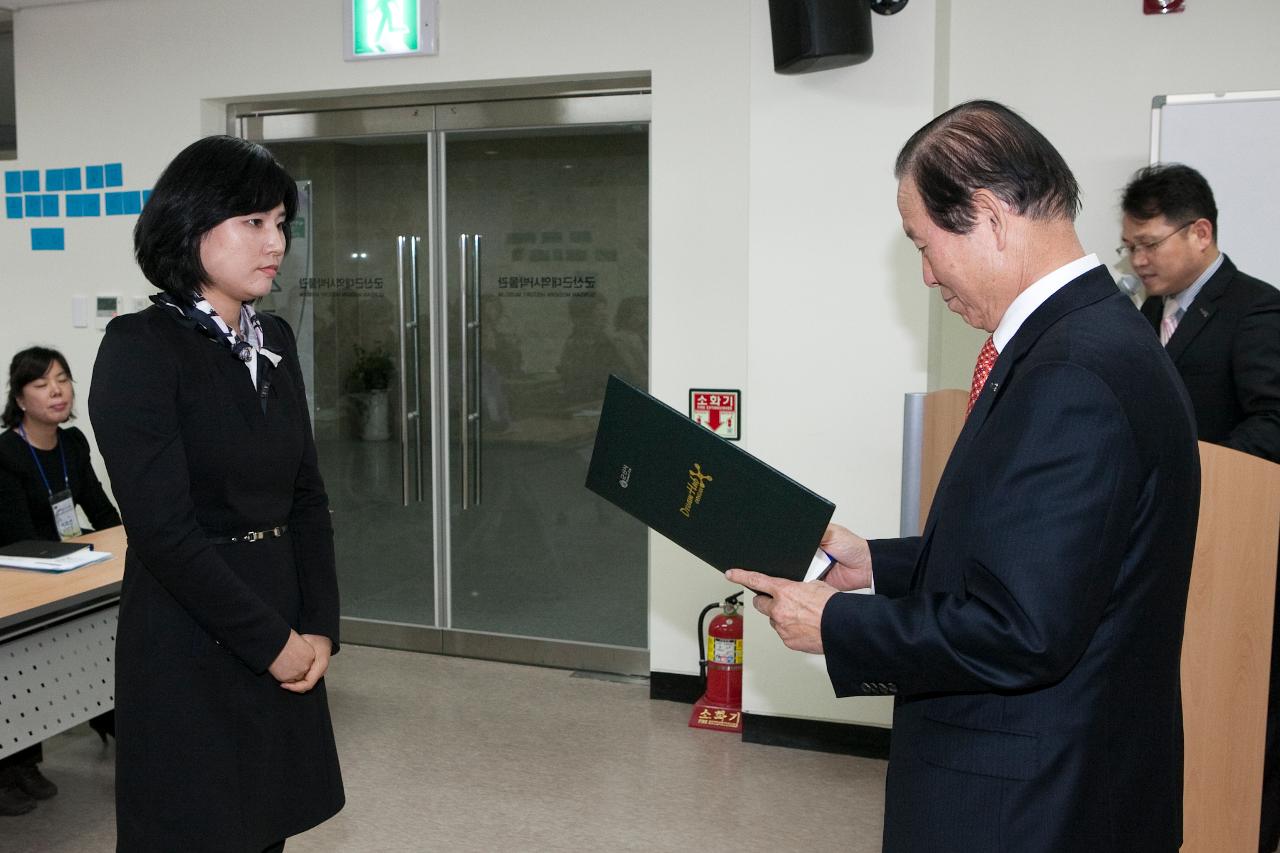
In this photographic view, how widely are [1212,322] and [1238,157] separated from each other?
0.89 meters

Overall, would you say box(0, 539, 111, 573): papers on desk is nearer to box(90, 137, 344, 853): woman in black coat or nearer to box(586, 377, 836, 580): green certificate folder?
box(90, 137, 344, 853): woman in black coat

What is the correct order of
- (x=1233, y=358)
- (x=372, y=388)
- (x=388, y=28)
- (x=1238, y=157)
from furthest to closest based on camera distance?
1. (x=372, y=388)
2. (x=388, y=28)
3. (x=1238, y=157)
4. (x=1233, y=358)

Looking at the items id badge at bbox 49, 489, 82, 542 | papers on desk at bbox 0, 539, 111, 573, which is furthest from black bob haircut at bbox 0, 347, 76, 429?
papers on desk at bbox 0, 539, 111, 573

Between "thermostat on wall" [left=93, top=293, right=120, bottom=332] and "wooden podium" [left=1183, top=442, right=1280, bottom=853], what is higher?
"thermostat on wall" [left=93, top=293, right=120, bottom=332]

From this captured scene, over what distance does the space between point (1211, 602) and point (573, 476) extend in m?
3.09

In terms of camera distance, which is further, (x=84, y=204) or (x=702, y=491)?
(x=84, y=204)

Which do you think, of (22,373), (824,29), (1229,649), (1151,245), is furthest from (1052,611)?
(22,373)

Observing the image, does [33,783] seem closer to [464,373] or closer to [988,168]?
[464,373]

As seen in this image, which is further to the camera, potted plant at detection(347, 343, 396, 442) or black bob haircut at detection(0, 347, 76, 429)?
potted plant at detection(347, 343, 396, 442)

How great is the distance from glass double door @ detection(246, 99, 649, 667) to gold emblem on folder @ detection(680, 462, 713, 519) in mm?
2929

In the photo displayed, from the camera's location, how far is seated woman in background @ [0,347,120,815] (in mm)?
3713

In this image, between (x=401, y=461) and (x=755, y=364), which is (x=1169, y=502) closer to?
(x=755, y=364)

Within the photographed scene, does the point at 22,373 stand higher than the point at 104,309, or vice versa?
the point at 104,309

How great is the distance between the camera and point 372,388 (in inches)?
201
